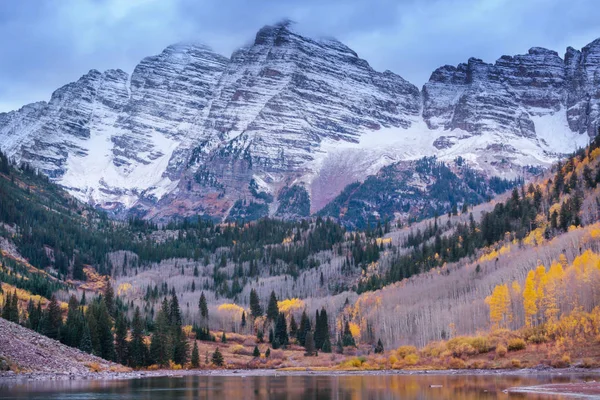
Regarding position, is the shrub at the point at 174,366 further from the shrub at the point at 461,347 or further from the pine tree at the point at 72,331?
the shrub at the point at 461,347

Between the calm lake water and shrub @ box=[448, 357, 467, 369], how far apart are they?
19.3 meters

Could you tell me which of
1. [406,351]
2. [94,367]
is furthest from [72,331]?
[406,351]

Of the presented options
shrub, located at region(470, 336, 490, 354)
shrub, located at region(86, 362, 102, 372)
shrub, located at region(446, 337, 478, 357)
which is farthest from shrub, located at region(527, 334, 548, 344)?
shrub, located at region(86, 362, 102, 372)

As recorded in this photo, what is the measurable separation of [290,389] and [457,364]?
4943 centimetres

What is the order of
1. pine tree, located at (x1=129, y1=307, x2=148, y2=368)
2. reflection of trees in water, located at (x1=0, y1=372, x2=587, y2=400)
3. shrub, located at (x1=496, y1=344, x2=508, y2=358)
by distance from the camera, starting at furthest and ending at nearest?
pine tree, located at (x1=129, y1=307, x2=148, y2=368)
shrub, located at (x1=496, y1=344, x2=508, y2=358)
reflection of trees in water, located at (x1=0, y1=372, x2=587, y2=400)

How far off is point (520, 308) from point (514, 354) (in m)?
23.4

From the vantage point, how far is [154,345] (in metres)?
164

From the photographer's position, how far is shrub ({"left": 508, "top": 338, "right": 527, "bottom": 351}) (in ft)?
486

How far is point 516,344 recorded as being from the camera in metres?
148

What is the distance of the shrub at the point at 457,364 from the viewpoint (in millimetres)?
148500

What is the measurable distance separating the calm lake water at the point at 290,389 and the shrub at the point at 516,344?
944 inches

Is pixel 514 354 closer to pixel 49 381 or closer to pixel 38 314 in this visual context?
pixel 49 381

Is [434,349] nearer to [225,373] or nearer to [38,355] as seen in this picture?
[225,373]

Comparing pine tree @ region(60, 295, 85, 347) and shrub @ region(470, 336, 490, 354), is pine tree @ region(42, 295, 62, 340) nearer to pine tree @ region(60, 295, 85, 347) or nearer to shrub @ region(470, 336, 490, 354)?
pine tree @ region(60, 295, 85, 347)
